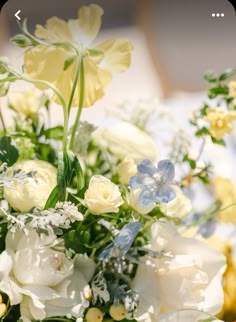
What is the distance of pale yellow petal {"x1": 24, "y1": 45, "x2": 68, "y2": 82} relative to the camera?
0.49 m

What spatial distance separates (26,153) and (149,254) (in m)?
0.14

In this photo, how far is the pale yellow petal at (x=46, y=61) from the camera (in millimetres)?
487

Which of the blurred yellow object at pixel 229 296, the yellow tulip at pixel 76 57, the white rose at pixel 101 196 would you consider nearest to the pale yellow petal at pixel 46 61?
the yellow tulip at pixel 76 57

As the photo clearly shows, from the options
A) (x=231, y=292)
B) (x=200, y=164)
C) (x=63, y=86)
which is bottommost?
(x=231, y=292)

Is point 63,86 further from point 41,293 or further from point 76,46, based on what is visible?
point 41,293

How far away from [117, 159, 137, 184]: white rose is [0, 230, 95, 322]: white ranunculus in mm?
90

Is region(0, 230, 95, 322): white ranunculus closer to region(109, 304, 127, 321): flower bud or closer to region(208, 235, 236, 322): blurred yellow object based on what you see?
region(109, 304, 127, 321): flower bud

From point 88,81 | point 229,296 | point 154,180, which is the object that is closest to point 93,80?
point 88,81

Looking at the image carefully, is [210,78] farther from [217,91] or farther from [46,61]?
[46,61]

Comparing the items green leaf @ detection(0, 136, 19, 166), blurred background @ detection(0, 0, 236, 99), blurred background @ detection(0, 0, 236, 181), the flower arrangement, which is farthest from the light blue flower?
blurred background @ detection(0, 0, 236, 99)

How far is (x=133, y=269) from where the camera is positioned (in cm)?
52

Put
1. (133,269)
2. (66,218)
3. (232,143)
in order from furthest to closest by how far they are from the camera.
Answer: (232,143) < (133,269) < (66,218)

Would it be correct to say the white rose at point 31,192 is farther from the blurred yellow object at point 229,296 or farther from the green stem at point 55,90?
the blurred yellow object at point 229,296

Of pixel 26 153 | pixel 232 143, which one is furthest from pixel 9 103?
pixel 232 143
